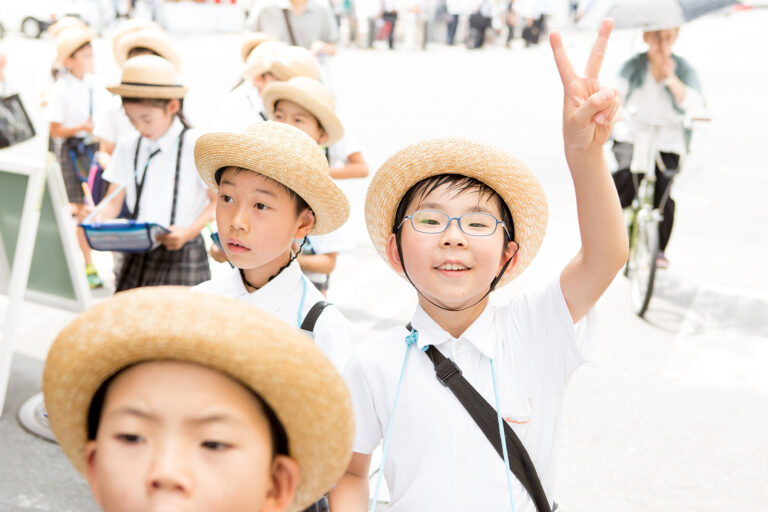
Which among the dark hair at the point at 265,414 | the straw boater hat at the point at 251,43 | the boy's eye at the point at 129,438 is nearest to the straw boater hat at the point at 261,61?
the straw boater hat at the point at 251,43

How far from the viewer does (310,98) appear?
4.54 metres

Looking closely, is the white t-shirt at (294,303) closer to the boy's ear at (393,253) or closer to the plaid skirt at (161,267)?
the boy's ear at (393,253)

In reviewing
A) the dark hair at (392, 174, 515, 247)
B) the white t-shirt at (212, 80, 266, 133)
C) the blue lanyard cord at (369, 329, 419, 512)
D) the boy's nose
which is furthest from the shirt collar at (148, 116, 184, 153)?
the boy's nose

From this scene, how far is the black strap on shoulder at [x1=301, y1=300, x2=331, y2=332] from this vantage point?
111 inches

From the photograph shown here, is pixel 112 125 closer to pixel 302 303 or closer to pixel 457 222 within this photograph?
pixel 302 303

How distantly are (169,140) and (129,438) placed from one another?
3.53 metres

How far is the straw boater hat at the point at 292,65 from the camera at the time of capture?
5.41 meters

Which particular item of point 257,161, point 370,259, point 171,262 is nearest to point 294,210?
point 257,161

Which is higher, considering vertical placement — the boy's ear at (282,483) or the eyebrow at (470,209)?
the eyebrow at (470,209)

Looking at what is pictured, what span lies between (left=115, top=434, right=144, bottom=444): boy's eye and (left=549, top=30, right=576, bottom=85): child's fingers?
1.21 meters

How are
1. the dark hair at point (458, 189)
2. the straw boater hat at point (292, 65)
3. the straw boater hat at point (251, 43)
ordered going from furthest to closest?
the straw boater hat at point (251, 43) < the straw boater hat at point (292, 65) < the dark hair at point (458, 189)

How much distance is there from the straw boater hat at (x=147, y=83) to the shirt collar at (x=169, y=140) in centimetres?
16

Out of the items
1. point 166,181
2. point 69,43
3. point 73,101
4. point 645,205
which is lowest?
point 645,205

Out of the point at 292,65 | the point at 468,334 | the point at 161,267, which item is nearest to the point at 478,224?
the point at 468,334
